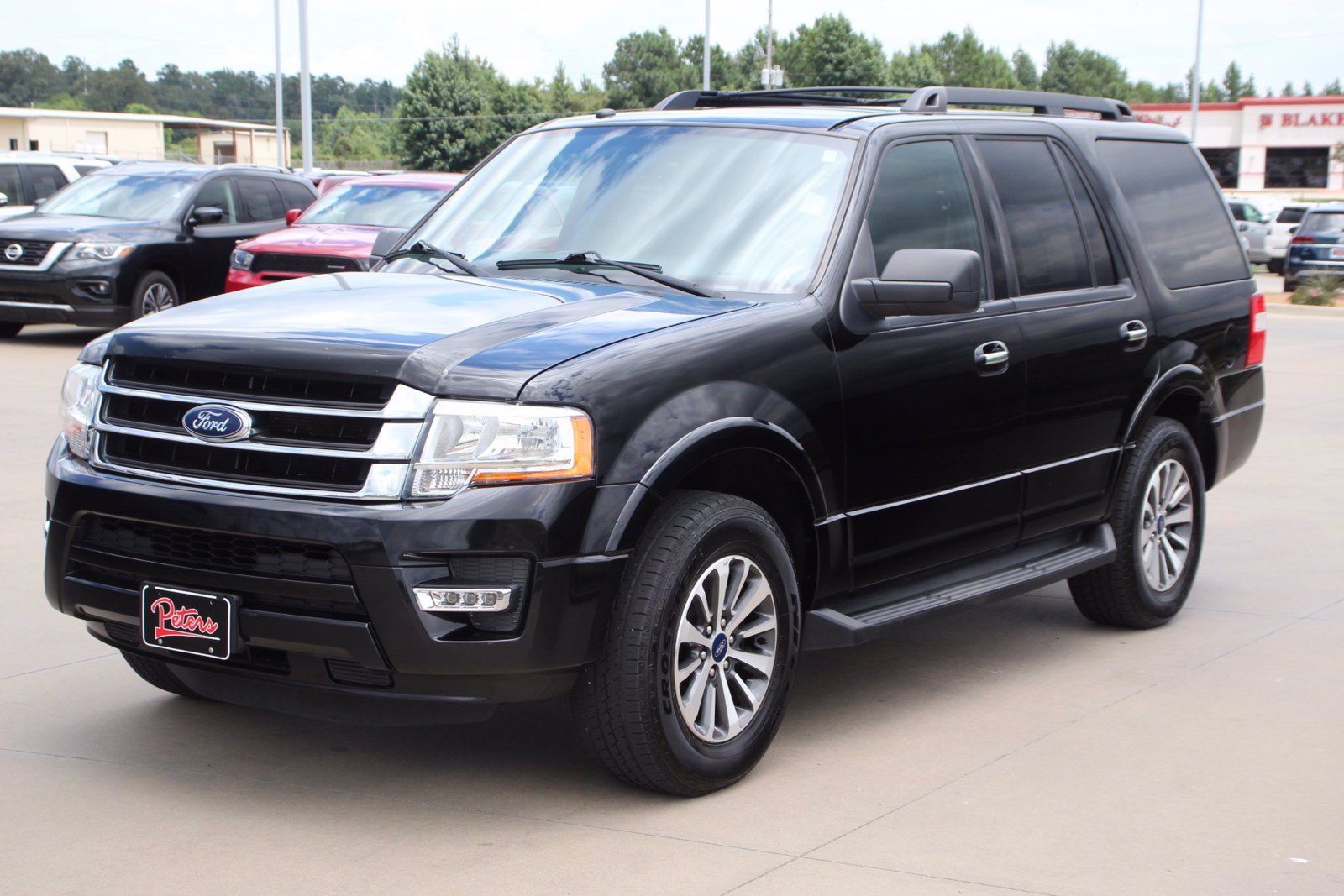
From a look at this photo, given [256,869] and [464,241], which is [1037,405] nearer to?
[464,241]

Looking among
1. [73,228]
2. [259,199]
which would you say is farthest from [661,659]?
[259,199]

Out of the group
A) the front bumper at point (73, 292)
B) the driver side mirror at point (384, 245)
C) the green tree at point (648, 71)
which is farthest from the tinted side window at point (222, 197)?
the green tree at point (648, 71)

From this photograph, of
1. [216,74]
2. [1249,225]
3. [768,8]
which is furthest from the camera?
[216,74]

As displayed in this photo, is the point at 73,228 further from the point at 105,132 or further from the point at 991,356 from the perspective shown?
the point at 105,132

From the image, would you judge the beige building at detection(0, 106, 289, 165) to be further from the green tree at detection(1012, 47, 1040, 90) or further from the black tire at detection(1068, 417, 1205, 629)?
the green tree at detection(1012, 47, 1040, 90)

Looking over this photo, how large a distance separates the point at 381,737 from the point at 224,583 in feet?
3.62

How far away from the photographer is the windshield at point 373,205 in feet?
51.9

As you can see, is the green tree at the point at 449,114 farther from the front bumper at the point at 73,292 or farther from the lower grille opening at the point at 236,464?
the lower grille opening at the point at 236,464

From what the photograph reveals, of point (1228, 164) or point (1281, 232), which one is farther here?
point (1228, 164)

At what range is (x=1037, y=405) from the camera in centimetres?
565

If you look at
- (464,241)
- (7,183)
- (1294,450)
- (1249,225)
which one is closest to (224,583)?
(464,241)

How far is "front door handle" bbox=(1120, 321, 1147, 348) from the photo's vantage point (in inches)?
240

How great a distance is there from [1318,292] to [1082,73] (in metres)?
116

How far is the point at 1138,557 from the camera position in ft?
20.7
